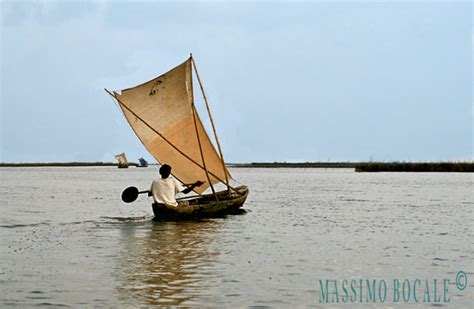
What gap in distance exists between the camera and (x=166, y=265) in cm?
1274

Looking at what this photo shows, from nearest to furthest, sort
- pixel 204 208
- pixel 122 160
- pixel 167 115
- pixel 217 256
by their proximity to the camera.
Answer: pixel 217 256 < pixel 204 208 < pixel 167 115 < pixel 122 160

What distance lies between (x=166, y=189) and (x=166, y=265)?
7.42 meters

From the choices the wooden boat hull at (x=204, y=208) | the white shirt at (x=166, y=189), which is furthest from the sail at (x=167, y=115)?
the white shirt at (x=166, y=189)

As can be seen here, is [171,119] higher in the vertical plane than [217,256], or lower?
higher

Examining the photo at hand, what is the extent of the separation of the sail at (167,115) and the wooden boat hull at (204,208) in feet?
5.36

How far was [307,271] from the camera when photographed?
1252 cm

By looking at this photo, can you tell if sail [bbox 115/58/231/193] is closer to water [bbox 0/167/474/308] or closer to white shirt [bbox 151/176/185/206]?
water [bbox 0/167/474/308]

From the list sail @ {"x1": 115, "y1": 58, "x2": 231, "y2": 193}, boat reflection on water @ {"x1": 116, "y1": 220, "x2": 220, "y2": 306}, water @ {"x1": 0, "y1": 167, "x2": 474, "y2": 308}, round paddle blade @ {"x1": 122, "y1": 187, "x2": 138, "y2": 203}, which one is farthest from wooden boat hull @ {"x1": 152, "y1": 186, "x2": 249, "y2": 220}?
sail @ {"x1": 115, "y1": 58, "x2": 231, "y2": 193}

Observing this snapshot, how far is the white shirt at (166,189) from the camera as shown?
783 inches

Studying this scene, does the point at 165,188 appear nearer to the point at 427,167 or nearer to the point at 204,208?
the point at 204,208

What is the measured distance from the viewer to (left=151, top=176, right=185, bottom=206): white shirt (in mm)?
19891

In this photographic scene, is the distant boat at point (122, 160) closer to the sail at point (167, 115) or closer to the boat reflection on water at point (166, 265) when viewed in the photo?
the sail at point (167, 115)

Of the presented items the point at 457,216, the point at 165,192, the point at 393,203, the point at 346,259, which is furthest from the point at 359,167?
the point at 346,259

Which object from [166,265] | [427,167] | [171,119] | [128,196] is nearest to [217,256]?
[166,265]
